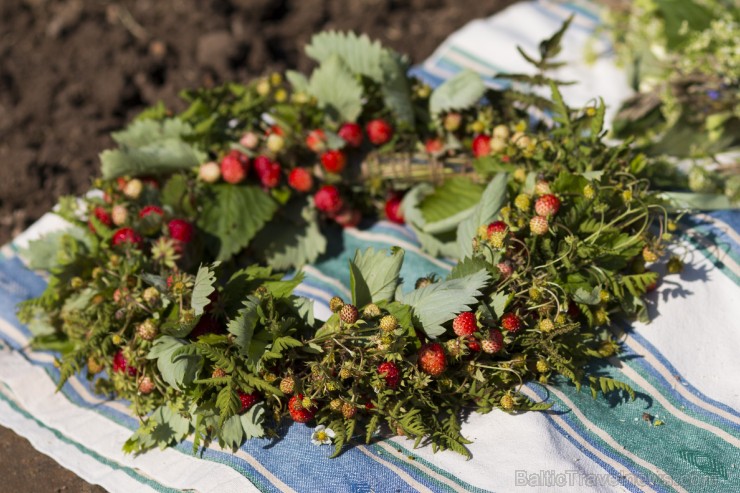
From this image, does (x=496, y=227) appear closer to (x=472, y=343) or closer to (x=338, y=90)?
Result: (x=472, y=343)

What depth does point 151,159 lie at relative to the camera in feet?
6.72

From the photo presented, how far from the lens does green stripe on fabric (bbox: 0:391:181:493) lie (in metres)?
1.63

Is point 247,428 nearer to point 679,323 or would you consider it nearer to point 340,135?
point 340,135

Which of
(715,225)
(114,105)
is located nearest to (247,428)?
(715,225)

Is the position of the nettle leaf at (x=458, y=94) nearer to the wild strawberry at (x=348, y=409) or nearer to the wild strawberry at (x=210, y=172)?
the wild strawberry at (x=210, y=172)

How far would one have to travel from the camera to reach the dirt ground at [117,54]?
9.12ft

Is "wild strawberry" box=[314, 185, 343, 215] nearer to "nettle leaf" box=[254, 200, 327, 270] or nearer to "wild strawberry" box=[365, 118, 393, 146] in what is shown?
"nettle leaf" box=[254, 200, 327, 270]

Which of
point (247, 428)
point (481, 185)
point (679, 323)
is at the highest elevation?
point (481, 185)

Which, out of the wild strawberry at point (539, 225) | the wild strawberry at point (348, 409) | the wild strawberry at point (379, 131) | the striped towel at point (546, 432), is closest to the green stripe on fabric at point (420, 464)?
the striped towel at point (546, 432)

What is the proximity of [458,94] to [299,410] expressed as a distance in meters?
1.06

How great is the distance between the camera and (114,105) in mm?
2977

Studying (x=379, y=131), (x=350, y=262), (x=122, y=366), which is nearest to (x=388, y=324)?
(x=350, y=262)

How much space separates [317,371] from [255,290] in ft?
0.98

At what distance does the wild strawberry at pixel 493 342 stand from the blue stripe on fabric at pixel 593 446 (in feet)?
0.54
